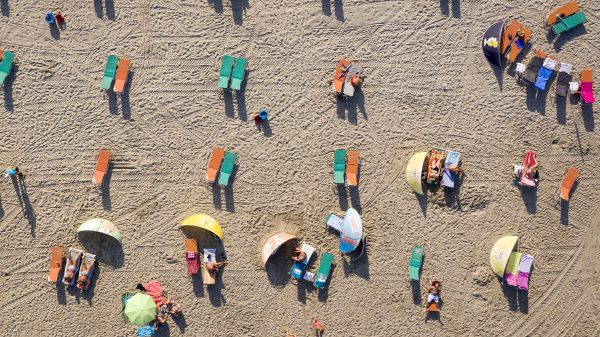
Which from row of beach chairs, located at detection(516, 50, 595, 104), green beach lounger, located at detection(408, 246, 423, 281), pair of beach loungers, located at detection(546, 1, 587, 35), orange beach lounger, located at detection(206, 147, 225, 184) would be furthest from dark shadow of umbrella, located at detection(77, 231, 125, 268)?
pair of beach loungers, located at detection(546, 1, 587, 35)

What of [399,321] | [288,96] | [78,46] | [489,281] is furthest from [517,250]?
[78,46]

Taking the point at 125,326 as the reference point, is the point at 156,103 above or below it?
above

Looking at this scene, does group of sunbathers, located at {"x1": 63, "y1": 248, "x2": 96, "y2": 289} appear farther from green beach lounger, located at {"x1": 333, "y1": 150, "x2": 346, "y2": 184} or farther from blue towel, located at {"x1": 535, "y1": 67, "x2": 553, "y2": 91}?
blue towel, located at {"x1": 535, "y1": 67, "x2": 553, "y2": 91}

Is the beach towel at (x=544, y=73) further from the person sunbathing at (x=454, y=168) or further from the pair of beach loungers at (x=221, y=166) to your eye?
the pair of beach loungers at (x=221, y=166)

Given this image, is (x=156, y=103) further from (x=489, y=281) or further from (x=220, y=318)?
(x=489, y=281)

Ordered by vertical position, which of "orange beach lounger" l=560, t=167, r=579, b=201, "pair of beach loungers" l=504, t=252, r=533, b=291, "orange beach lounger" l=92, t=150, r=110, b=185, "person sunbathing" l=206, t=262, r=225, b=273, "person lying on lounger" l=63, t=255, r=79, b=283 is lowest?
"pair of beach loungers" l=504, t=252, r=533, b=291

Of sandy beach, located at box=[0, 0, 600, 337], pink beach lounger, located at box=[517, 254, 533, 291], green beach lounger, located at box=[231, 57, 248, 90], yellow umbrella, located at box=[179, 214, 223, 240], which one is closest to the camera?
yellow umbrella, located at box=[179, 214, 223, 240]

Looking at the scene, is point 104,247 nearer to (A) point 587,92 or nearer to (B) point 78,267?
(B) point 78,267
